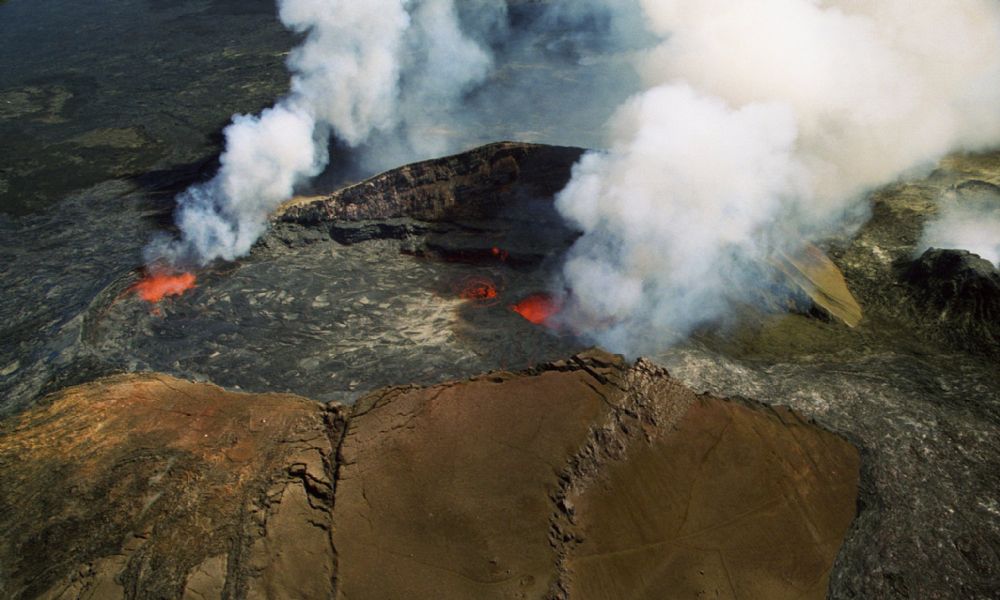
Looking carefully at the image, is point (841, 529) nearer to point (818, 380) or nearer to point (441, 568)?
point (818, 380)

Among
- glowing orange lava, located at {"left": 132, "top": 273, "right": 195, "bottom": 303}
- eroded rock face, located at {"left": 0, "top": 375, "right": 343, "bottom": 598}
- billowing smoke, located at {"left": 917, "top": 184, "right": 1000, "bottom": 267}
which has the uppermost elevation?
billowing smoke, located at {"left": 917, "top": 184, "right": 1000, "bottom": 267}

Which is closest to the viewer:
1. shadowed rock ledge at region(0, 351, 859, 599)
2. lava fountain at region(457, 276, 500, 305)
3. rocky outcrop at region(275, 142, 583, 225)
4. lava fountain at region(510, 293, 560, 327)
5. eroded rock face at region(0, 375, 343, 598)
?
shadowed rock ledge at region(0, 351, 859, 599)

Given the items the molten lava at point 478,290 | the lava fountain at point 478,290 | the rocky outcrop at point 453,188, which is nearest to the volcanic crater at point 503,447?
the lava fountain at point 478,290

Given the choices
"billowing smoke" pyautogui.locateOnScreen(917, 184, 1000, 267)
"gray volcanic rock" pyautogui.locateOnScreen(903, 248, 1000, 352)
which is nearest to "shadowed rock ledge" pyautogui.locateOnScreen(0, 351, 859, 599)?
"gray volcanic rock" pyautogui.locateOnScreen(903, 248, 1000, 352)

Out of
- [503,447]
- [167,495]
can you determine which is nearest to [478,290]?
[503,447]

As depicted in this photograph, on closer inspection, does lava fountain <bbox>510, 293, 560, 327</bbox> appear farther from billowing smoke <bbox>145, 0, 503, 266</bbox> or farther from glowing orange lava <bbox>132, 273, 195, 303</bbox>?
glowing orange lava <bbox>132, 273, 195, 303</bbox>

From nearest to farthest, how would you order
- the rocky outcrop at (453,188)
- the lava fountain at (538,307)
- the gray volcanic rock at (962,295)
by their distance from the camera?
the gray volcanic rock at (962,295), the lava fountain at (538,307), the rocky outcrop at (453,188)

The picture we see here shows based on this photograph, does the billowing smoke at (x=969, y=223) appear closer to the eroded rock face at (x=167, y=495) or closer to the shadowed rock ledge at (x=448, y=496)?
the shadowed rock ledge at (x=448, y=496)

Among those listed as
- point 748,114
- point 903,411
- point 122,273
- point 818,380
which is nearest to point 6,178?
point 122,273
